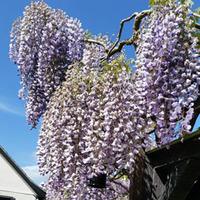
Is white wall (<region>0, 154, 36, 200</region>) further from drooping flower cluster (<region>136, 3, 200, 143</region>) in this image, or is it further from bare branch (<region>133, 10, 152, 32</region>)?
drooping flower cluster (<region>136, 3, 200, 143</region>)

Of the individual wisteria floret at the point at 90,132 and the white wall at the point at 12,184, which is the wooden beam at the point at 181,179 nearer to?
the individual wisteria floret at the point at 90,132

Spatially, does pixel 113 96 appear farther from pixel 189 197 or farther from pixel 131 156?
pixel 189 197

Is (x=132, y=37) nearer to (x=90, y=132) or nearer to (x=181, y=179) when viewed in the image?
(x=90, y=132)

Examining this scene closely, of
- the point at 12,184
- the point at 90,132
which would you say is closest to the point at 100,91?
the point at 90,132

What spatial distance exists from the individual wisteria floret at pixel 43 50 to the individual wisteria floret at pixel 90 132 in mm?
697

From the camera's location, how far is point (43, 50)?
→ 8.17m

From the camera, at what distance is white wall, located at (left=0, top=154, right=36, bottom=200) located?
71.3ft

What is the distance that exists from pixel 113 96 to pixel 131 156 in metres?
0.71

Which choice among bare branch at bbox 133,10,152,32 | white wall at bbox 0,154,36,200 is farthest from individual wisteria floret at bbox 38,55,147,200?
white wall at bbox 0,154,36,200

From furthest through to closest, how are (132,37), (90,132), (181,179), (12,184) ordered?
(12,184) → (132,37) → (90,132) → (181,179)

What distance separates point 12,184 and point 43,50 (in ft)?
48.2

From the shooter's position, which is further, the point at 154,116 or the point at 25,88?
the point at 25,88

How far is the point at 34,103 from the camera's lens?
834cm

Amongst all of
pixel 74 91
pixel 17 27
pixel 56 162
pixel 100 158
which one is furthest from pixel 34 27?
pixel 100 158
